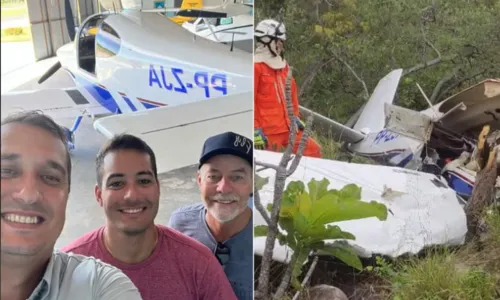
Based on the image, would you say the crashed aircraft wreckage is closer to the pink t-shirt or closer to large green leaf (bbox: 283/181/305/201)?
large green leaf (bbox: 283/181/305/201)

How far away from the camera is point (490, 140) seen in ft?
5.21

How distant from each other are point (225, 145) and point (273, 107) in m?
0.29

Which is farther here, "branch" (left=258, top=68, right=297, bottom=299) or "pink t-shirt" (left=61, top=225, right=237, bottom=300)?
"branch" (left=258, top=68, right=297, bottom=299)

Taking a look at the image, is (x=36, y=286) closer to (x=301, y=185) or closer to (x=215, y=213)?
(x=215, y=213)

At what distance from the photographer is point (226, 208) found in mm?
1269

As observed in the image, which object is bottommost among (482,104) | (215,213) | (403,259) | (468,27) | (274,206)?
(403,259)

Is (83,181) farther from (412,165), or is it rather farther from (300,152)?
(412,165)

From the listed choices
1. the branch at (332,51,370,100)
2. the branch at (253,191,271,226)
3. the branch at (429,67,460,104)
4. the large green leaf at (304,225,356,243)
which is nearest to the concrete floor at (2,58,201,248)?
the branch at (253,191,271,226)

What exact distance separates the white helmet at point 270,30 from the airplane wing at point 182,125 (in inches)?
9.8

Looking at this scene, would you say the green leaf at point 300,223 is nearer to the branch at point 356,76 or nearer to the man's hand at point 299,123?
the man's hand at point 299,123

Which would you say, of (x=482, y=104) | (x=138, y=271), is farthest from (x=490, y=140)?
(x=138, y=271)

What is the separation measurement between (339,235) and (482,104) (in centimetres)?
59

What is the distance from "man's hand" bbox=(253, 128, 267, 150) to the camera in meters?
1.49

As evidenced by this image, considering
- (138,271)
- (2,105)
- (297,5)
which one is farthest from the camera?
(297,5)
